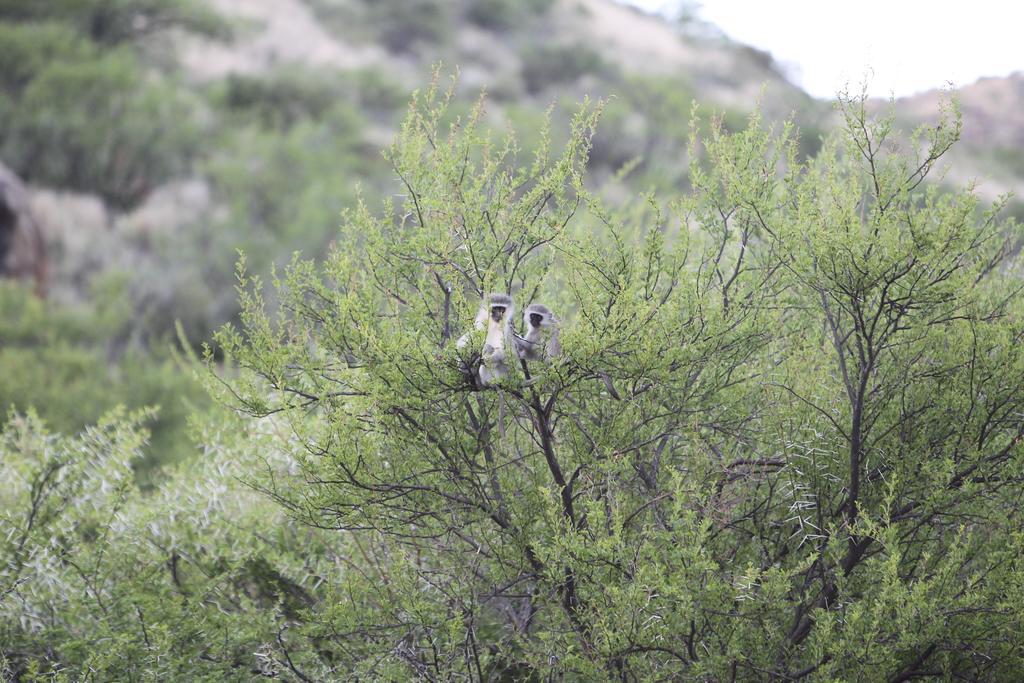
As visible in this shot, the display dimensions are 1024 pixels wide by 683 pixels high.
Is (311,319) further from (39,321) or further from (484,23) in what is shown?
(484,23)

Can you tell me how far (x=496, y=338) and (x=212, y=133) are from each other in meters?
34.2

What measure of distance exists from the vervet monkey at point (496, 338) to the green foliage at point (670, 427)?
15 centimetres

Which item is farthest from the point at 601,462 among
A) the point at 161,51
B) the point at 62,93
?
the point at 161,51

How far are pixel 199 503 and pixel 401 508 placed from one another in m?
4.22

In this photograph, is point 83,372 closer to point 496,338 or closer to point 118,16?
point 496,338

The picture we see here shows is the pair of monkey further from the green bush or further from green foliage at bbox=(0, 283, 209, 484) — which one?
the green bush

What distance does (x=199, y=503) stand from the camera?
10.9 metres

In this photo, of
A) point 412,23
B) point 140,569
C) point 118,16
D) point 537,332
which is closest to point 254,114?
point 118,16

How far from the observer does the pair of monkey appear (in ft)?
22.4

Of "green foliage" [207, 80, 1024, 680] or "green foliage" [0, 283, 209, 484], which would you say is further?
"green foliage" [0, 283, 209, 484]

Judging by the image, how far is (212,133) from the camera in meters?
38.8

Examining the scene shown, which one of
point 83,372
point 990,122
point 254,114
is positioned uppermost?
point 990,122

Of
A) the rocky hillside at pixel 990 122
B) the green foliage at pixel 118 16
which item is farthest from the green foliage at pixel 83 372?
the rocky hillside at pixel 990 122

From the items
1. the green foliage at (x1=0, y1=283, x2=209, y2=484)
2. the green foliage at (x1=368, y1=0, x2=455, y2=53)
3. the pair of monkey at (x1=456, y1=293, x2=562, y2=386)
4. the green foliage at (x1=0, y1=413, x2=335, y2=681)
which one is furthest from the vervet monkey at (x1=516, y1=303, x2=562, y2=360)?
the green foliage at (x1=368, y1=0, x2=455, y2=53)
